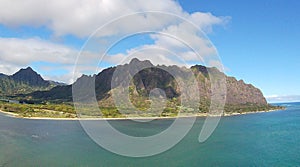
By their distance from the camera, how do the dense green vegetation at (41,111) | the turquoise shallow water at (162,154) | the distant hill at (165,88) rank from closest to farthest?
the turquoise shallow water at (162,154) < the dense green vegetation at (41,111) < the distant hill at (165,88)

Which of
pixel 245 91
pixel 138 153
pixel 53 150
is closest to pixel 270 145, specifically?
pixel 138 153

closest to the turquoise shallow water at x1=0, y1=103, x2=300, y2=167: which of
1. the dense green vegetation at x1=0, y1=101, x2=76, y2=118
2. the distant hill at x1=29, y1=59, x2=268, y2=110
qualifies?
the dense green vegetation at x1=0, y1=101, x2=76, y2=118

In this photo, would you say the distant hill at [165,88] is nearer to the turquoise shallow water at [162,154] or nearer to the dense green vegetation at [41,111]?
the dense green vegetation at [41,111]

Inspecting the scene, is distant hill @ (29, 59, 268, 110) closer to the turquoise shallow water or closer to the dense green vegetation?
the dense green vegetation

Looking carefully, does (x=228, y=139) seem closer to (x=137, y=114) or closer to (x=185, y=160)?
(x=185, y=160)

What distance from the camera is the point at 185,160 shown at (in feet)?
103

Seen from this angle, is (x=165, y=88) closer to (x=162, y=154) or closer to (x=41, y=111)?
(x=41, y=111)

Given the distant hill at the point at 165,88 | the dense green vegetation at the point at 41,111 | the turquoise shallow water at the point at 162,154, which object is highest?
the distant hill at the point at 165,88

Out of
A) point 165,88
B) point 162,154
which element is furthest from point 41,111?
point 162,154

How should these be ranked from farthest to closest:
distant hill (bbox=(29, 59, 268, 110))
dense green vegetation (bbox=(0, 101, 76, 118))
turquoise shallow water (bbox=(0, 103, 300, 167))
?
distant hill (bbox=(29, 59, 268, 110)), dense green vegetation (bbox=(0, 101, 76, 118)), turquoise shallow water (bbox=(0, 103, 300, 167))

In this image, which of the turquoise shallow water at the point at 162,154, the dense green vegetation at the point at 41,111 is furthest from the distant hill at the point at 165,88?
the turquoise shallow water at the point at 162,154

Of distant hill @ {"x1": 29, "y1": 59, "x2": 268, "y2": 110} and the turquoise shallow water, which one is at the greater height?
distant hill @ {"x1": 29, "y1": 59, "x2": 268, "y2": 110}

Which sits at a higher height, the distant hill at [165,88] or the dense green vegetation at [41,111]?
the distant hill at [165,88]

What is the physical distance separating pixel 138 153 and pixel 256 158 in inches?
573
